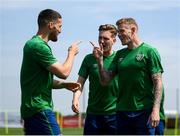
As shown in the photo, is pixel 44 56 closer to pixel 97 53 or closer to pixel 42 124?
pixel 42 124

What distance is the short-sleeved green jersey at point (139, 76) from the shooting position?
9.05 meters

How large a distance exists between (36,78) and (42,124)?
55 centimetres

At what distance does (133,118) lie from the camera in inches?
360

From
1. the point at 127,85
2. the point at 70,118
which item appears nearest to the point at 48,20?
the point at 127,85

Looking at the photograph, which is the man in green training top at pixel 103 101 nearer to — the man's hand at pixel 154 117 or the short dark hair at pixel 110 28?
the short dark hair at pixel 110 28

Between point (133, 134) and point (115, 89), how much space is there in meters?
1.23

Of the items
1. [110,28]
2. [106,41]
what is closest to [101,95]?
[106,41]

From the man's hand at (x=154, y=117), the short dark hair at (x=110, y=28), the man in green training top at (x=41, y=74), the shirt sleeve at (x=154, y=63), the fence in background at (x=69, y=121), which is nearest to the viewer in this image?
the man in green training top at (x=41, y=74)

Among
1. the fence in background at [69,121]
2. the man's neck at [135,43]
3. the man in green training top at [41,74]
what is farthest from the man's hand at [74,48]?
the fence in background at [69,121]

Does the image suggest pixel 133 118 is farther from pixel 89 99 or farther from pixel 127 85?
pixel 89 99

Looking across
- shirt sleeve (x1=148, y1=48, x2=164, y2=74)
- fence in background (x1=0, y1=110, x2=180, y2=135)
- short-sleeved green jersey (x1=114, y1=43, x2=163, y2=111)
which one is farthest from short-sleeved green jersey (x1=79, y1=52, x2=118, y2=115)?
fence in background (x1=0, y1=110, x2=180, y2=135)

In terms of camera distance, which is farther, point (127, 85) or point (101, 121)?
point (101, 121)

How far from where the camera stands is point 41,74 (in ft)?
Result: 26.0

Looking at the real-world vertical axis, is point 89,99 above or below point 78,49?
below
